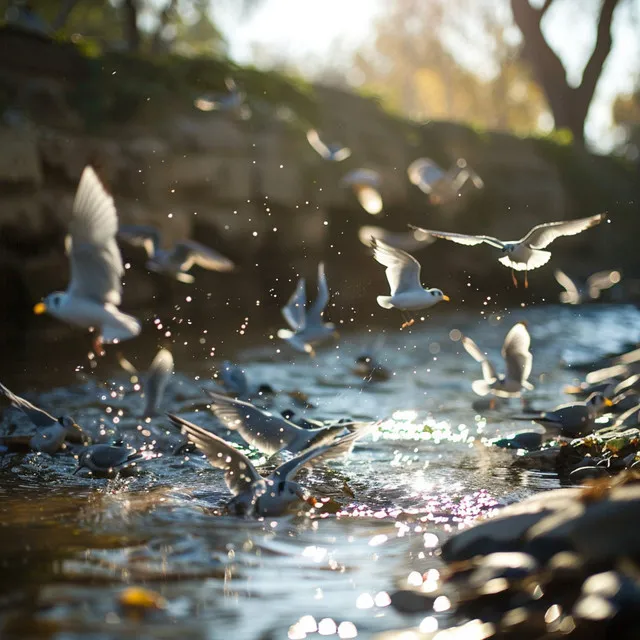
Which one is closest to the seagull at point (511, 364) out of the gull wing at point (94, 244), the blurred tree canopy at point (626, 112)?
the gull wing at point (94, 244)

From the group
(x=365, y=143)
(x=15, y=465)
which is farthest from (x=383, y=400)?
(x=365, y=143)

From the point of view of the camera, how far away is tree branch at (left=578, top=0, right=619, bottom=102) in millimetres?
27153

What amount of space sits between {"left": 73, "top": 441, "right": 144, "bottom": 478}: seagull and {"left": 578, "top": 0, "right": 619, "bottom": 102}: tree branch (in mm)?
24796

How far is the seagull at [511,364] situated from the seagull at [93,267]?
2.63m

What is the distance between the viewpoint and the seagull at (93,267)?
616cm

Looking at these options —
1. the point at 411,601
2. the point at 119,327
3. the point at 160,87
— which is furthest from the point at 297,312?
the point at 160,87

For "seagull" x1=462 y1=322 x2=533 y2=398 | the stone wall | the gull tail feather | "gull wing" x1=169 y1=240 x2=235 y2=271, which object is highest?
the stone wall

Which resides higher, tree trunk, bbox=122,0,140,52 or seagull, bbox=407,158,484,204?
tree trunk, bbox=122,0,140,52

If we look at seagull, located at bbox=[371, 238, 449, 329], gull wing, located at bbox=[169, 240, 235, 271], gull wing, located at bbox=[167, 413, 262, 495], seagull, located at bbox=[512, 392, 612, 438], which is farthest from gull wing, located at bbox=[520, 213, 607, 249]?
gull wing, located at bbox=[169, 240, 235, 271]

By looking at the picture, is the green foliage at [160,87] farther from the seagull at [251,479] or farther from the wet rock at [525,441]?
the seagull at [251,479]

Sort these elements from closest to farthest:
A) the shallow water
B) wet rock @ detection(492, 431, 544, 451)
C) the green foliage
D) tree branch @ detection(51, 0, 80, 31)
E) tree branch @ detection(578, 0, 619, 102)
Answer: the shallow water → wet rock @ detection(492, 431, 544, 451) → the green foliage → tree branch @ detection(51, 0, 80, 31) → tree branch @ detection(578, 0, 619, 102)

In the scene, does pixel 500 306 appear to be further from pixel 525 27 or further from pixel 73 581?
pixel 73 581

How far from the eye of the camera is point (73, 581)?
12.5 feet

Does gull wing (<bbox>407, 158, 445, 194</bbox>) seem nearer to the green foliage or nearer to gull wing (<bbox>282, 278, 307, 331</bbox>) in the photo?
gull wing (<bbox>282, 278, 307, 331</bbox>)
